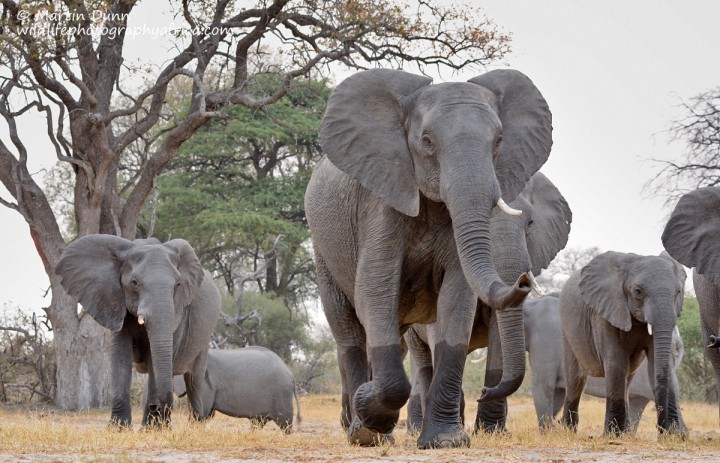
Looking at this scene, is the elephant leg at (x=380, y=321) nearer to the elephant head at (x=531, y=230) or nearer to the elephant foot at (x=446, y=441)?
the elephant foot at (x=446, y=441)

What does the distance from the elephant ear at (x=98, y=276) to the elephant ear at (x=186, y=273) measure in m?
0.47

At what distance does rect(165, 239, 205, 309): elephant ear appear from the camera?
38.9 ft

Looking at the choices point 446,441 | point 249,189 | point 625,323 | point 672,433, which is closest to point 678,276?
point 625,323

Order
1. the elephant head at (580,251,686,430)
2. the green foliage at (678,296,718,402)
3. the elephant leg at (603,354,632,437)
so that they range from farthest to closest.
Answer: the green foliage at (678,296,718,402)
the elephant leg at (603,354,632,437)
the elephant head at (580,251,686,430)

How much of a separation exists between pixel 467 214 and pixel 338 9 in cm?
1422

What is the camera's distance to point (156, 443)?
26.5 ft

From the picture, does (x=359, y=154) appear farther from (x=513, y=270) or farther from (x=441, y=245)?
(x=513, y=270)

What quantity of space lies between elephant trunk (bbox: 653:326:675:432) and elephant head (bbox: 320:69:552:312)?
102 inches

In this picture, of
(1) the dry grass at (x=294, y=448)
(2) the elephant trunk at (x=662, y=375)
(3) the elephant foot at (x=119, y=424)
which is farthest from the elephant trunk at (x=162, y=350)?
(2) the elephant trunk at (x=662, y=375)

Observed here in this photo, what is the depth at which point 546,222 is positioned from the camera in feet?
34.2

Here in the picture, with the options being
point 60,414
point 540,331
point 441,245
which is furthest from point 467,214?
point 60,414

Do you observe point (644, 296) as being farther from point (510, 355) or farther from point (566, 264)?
point (566, 264)

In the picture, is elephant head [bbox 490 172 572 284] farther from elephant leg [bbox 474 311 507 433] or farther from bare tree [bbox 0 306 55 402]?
bare tree [bbox 0 306 55 402]

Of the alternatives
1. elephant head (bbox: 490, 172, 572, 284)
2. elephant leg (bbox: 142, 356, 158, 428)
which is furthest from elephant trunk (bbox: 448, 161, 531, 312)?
elephant leg (bbox: 142, 356, 158, 428)
